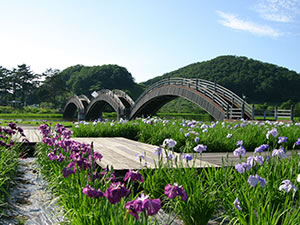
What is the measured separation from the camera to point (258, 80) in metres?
58.0

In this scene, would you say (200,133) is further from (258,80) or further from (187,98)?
(258,80)

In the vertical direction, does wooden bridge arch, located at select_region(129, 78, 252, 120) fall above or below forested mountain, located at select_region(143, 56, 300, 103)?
below

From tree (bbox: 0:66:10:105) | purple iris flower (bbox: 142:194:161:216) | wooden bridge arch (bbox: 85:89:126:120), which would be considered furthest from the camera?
tree (bbox: 0:66:10:105)

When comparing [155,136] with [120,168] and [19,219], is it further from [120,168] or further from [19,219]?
[19,219]

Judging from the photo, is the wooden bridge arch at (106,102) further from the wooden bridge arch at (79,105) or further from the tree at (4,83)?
the tree at (4,83)

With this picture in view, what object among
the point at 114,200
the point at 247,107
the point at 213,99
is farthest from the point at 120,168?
the point at 213,99

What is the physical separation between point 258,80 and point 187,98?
127ft

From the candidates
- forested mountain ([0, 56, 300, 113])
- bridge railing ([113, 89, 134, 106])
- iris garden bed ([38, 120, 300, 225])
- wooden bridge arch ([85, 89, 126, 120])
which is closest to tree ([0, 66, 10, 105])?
forested mountain ([0, 56, 300, 113])

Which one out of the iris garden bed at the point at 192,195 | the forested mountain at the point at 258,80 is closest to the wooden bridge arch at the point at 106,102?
the forested mountain at the point at 258,80

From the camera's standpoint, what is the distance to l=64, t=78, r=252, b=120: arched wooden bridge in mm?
20123

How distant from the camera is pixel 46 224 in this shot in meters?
3.17

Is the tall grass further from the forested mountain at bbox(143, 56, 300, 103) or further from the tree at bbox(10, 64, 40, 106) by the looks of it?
the tree at bbox(10, 64, 40, 106)

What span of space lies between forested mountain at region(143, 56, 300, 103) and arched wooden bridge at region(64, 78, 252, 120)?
992 inches

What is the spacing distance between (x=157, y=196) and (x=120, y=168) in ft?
2.31
